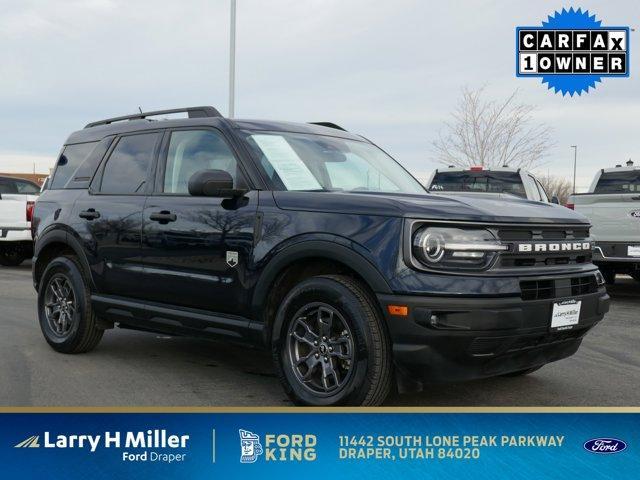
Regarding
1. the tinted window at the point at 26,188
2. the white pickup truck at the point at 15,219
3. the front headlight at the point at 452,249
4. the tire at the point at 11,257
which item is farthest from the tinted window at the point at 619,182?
the tire at the point at 11,257

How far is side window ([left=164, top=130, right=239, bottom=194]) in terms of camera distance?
506cm

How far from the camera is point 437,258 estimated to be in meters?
3.89

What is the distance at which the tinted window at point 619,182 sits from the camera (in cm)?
1161

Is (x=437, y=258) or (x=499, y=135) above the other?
(x=499, y=135)

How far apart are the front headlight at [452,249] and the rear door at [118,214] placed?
2338mm

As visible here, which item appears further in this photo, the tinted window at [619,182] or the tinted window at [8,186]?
the tinted window at [8,186]

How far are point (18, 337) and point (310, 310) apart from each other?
3912mm

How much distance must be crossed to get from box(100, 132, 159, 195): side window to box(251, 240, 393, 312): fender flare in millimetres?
1576

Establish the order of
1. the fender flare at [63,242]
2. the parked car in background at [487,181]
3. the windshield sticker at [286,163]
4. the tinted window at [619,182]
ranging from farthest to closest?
the tinted window at [619,182], the parked car in background at [487,181], the fender flare at [63,242], the windshield sticker at [286,163]

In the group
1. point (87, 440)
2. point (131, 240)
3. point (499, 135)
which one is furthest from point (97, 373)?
point (499, 135)

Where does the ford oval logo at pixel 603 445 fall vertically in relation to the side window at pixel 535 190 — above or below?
below

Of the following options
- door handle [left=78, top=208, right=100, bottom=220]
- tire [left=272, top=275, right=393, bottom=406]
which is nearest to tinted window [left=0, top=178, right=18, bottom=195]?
door handle [left=78, top=208, right=100, bottom=220]

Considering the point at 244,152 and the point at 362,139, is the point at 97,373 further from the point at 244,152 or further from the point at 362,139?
the point at 362,139

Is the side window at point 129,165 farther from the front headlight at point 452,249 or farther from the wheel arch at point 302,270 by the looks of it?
the front headlight at point 452,249
